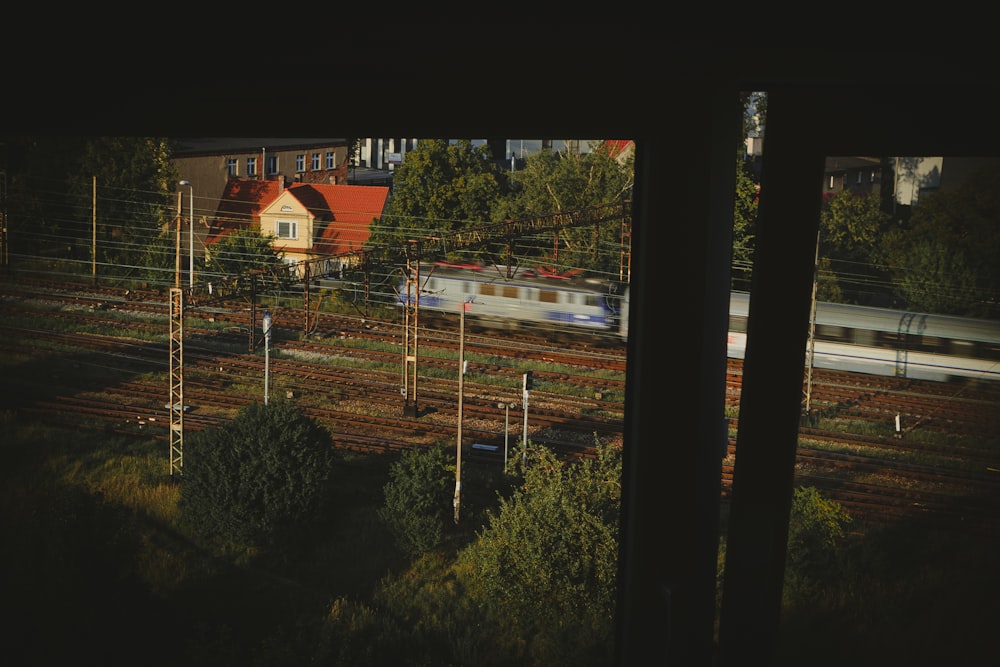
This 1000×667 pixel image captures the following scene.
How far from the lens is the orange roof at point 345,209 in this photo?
366 cm

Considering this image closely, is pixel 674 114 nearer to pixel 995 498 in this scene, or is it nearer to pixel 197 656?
pixel 197 656

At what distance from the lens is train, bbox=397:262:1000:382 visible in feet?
10.8

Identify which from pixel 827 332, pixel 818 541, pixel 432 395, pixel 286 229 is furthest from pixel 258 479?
pixel 827 332

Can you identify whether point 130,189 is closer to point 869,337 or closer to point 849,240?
point 869,337

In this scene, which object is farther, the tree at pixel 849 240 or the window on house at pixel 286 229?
the window on house at pixel 286 229

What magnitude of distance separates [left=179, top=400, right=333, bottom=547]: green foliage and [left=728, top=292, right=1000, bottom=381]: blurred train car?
1.85m

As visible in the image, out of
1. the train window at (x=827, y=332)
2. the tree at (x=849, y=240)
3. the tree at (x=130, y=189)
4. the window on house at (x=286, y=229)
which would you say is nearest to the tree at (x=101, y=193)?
the tree at (x=130, y=189)

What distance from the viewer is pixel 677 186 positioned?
0.50 metres

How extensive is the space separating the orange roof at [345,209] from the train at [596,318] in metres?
0.41

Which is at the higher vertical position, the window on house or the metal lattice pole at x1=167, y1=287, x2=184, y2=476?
the window on house

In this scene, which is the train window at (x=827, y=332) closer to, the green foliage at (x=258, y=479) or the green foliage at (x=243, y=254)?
the green foliage at (x=258, y=479)

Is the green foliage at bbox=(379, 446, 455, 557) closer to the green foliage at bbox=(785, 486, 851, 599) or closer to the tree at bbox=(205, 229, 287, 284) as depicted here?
the tree at bbox=(205, 229, 287, 284)

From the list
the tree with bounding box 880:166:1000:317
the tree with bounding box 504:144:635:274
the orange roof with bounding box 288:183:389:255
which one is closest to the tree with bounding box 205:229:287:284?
the orange roof with bounding box 288:183:389:255

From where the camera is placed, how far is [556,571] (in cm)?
231
